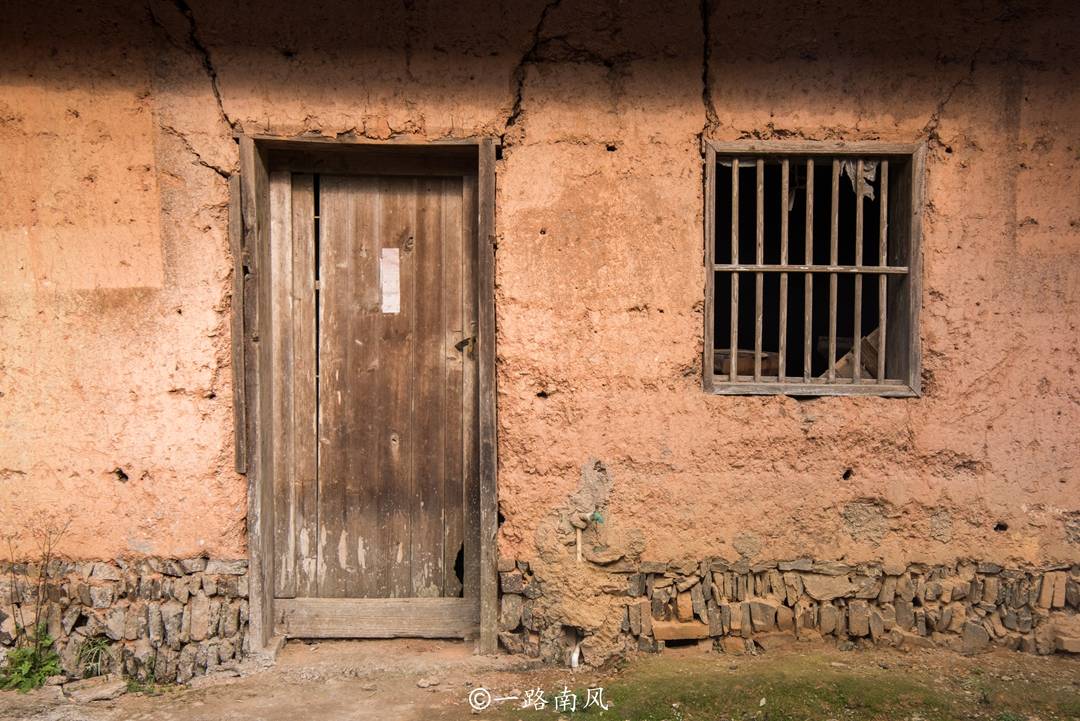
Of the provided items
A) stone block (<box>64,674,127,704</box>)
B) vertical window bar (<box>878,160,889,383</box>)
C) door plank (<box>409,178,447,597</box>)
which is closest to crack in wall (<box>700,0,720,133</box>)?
vertical window bar (<box>878,160,889,383</box>)

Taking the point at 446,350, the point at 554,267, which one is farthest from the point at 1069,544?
the point at 446,350

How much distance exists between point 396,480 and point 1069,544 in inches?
123

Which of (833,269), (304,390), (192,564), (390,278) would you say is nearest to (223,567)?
(192,564)

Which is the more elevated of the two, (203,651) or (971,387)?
(971,387)

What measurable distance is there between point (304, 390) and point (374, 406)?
342 millimetres

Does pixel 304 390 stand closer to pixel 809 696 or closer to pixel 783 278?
pixel 783 278

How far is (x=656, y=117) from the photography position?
3.41 meters

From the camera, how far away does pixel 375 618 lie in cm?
367

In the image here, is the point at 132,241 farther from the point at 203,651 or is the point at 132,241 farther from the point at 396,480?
the point at 203,651

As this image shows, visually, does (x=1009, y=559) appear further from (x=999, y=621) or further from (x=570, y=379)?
(x=570, y=379)

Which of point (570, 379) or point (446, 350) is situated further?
point (446, 350)

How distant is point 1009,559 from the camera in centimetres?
347

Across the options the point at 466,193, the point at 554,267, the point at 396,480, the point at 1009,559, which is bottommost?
the point at 1009,559

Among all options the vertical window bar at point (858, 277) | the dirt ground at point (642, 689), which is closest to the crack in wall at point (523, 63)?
the vertical window bar at point (858, 277)
